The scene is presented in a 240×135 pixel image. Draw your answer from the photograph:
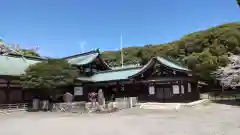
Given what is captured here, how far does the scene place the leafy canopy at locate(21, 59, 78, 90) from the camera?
26.8 meters

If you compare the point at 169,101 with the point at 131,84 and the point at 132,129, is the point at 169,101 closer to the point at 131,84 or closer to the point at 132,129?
the point at 131,84

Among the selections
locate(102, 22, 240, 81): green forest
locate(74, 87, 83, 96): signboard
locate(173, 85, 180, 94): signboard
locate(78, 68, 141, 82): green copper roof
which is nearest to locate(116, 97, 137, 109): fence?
locate(173, 85, 180, 94): signboard

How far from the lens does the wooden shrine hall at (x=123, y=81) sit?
95.2 ft

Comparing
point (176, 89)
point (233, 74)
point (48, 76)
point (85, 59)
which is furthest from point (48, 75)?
point (233, 74)

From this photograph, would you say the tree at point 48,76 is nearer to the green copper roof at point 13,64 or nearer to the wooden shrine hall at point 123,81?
→ the green copper roof at point 13,64

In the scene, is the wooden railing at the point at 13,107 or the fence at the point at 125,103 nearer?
the fence at the point at 125,103

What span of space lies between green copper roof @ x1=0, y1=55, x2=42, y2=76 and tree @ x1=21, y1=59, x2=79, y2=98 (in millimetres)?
2002

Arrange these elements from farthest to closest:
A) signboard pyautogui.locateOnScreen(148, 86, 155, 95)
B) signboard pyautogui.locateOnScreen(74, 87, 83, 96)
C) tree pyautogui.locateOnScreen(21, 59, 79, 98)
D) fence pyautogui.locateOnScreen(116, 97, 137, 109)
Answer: signboard pyautogui.locateOnScreen(74, 87, 83, 96) → signboard pyautogui.locateOnScreen(148, 86, 155, 95) → tree pyautogui.locateOnScreen(21, 59, 79, 98) → fence pyautogui.locateOnScreen(116, 97, 137, 109)

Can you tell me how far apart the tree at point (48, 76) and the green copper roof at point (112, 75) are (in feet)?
18.1

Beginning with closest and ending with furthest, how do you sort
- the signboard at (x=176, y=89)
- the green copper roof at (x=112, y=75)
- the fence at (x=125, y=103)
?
the fence at (x=125, y=103)
the signboard at (x=176, y=89)
the green copper roof at (x=112, y=75)

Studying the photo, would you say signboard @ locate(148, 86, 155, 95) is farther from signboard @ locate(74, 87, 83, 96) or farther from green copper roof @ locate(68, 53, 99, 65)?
green copper roof @ locate(68, 53, 99, 65)

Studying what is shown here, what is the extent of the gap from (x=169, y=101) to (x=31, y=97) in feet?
52.9

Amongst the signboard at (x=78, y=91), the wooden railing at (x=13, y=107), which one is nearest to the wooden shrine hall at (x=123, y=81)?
the signboard at (x=78, y=91)

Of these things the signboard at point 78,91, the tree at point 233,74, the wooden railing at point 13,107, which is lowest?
the wooden railing at point 13,107
